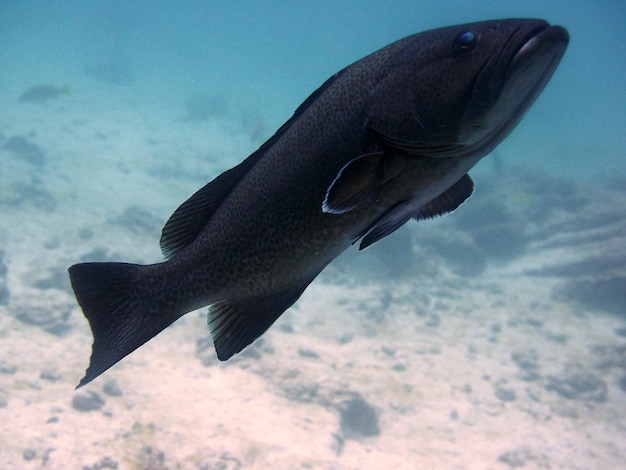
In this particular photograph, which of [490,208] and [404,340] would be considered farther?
[490,208]

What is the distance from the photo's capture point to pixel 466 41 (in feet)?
4.34

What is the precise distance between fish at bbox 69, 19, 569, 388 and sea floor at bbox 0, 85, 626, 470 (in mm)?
6373

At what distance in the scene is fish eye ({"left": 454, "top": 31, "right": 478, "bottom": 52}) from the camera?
1316mm

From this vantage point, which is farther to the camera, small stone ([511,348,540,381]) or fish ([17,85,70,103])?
fish ([17,85,70,103])

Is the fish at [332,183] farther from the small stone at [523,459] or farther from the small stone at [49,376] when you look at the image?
the small stone at [523,459]

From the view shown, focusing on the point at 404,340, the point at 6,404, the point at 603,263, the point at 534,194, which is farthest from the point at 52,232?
the point at 534,194

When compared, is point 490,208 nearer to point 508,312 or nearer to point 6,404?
point 508,312

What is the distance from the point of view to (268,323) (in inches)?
67.8

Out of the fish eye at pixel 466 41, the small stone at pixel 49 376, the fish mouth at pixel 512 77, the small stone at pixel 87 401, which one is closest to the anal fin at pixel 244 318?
the fish mouth at pixel 512 77

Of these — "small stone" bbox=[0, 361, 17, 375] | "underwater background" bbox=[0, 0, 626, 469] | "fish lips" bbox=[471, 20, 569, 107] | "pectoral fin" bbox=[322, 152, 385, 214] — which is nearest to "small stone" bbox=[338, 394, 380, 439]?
"underwater background" bbox=[0, 0, 626, 469]

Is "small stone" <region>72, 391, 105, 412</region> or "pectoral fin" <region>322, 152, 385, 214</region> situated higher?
"pectoral fin" <region>322, 152, 385, 214</region>

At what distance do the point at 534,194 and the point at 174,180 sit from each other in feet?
76.2

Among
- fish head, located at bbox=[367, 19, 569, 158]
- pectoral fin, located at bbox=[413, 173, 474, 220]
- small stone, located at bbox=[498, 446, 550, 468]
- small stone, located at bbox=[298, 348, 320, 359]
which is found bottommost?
small stone, located at bbox=[298, 348, 320, 359]

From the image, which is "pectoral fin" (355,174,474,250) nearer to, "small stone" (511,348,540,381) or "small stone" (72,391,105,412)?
"small stone" (72,391,105,412)
